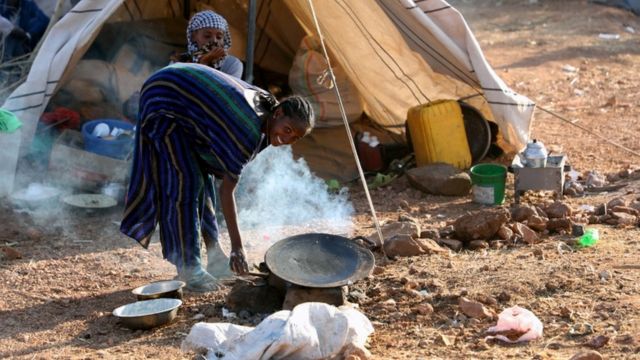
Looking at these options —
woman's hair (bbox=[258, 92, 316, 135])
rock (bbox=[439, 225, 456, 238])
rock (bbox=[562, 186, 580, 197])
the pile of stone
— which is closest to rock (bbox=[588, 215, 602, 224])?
the pile of stone

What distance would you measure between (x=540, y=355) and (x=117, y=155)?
3.53 meters

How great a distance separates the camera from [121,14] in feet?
26.1

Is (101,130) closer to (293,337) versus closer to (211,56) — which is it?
(211,56)

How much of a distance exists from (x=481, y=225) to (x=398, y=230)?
1.48 ft

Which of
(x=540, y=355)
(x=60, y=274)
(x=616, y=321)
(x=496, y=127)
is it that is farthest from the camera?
(x=496, y=127)

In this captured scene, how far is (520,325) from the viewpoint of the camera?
399 cm

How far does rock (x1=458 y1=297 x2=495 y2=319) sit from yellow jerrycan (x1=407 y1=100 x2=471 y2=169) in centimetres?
258

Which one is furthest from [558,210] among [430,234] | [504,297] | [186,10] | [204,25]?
[186,10]

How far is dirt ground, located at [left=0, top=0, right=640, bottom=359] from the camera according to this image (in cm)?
404

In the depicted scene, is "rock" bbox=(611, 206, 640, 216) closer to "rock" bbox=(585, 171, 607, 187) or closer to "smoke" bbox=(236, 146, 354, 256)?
"rock" bbox=(585, 171, 607, 187)

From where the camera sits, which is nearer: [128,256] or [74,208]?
[128,256]

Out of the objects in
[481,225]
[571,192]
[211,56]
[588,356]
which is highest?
[211,56]

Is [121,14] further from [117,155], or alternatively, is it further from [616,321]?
[616,321]

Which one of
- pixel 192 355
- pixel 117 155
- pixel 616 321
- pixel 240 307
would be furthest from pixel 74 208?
pixel 616 321
